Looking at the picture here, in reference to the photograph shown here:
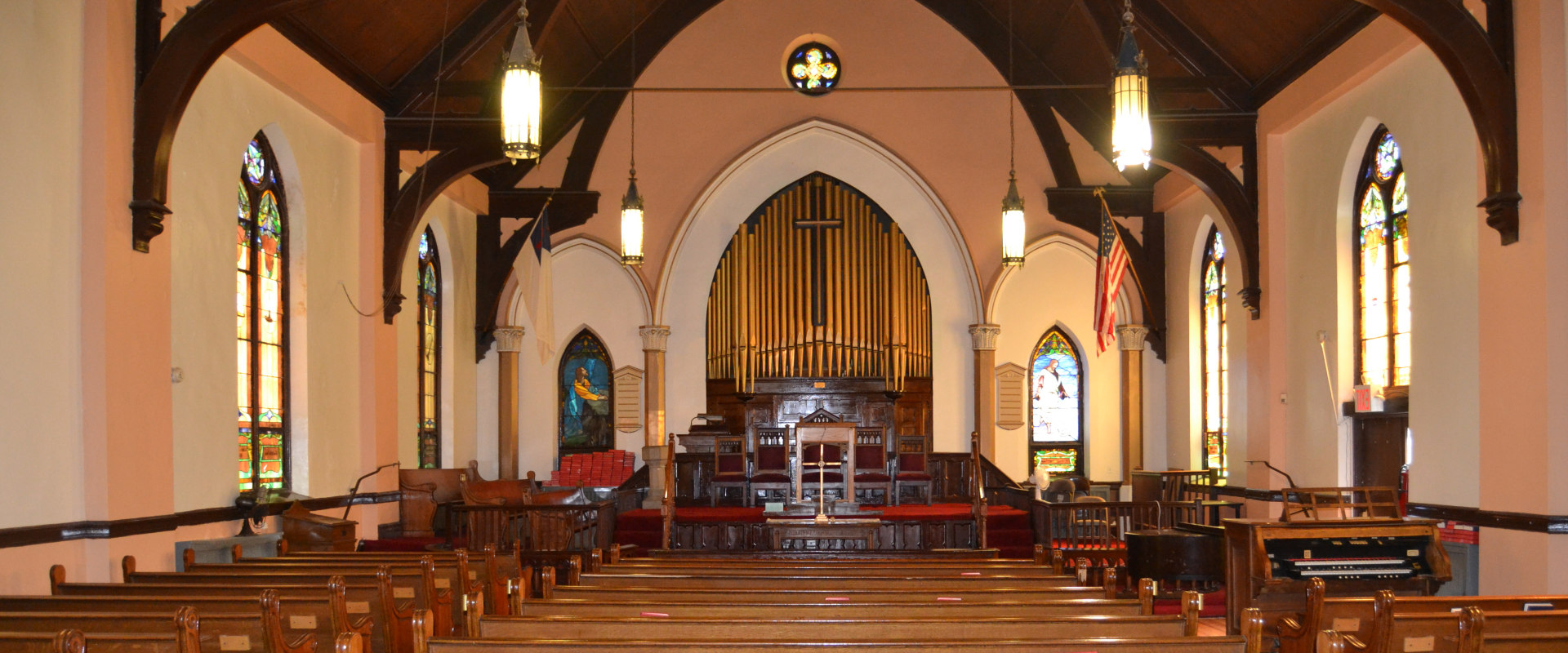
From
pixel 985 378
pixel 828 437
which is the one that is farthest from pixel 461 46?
pixel 985 378

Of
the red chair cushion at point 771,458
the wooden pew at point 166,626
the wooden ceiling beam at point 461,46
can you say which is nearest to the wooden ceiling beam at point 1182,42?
the wooden ceiling beam at point 461,46

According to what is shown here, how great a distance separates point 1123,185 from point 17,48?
11.8 meters

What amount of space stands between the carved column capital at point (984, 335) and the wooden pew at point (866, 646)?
Result: 11.7 meters

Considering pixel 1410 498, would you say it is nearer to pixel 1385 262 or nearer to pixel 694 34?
pixel 1385 262

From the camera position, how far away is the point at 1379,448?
403 inches

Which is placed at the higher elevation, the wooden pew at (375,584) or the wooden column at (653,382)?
the wooden column at (653,382)

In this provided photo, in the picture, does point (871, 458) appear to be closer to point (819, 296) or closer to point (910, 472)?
point (910, 472)

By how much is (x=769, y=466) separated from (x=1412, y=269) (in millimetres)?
6656

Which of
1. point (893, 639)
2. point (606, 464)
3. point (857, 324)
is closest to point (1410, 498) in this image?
point (893, 639)

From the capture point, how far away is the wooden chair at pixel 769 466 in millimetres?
13234

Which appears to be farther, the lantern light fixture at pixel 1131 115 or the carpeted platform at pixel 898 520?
the carpeted platform at pixel 898 520

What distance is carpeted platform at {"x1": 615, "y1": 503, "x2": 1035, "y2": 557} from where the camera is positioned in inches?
468

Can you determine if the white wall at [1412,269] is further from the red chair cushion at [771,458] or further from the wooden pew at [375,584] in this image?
Answer: the wooden pew at [375,584]

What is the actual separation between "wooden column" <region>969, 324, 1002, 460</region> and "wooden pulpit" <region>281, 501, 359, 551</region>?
8.47 m
